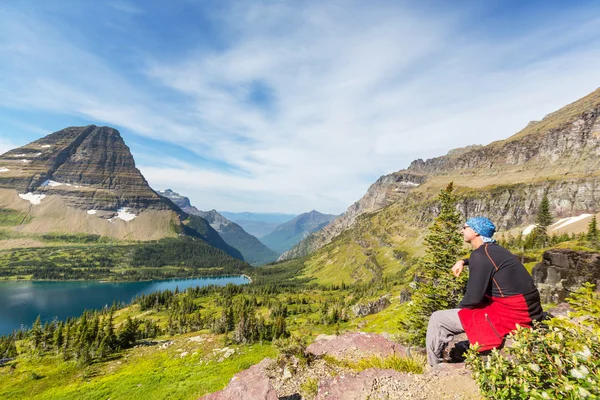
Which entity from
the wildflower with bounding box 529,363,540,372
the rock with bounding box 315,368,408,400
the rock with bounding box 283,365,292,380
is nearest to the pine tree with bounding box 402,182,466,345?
the rock with bounding box 283,365,292,380

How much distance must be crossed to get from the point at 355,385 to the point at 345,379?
2.18 ft

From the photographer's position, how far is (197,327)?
415 ft

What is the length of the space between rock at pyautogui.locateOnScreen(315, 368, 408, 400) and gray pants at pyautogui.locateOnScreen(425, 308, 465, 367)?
1.48m

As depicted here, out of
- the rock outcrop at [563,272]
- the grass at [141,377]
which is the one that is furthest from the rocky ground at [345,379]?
the rock outcrop at [563,272]

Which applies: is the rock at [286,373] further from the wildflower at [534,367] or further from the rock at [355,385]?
the wildflower at [534,367]

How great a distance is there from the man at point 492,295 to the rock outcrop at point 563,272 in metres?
42.9

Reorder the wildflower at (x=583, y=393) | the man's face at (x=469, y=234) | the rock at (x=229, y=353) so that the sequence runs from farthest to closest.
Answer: the rock at (x=229, y=353) → the man's face at (x=469, y=234) → the wildflower at (x=583, y=393)

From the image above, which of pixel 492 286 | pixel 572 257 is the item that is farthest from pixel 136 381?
pixel 572 257

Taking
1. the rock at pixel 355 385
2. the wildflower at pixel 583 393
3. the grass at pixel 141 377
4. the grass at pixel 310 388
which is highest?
the wildflower at pixel 583 393

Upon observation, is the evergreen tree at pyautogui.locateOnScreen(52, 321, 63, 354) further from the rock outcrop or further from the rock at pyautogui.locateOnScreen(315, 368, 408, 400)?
the rock outcrop

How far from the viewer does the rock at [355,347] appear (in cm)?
1552

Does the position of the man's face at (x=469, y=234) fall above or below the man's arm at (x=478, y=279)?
above

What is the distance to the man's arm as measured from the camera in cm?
796

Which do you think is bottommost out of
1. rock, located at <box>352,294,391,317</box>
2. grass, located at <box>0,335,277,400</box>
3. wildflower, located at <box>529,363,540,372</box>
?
rock, located at <box>352,294,391,317</box>
